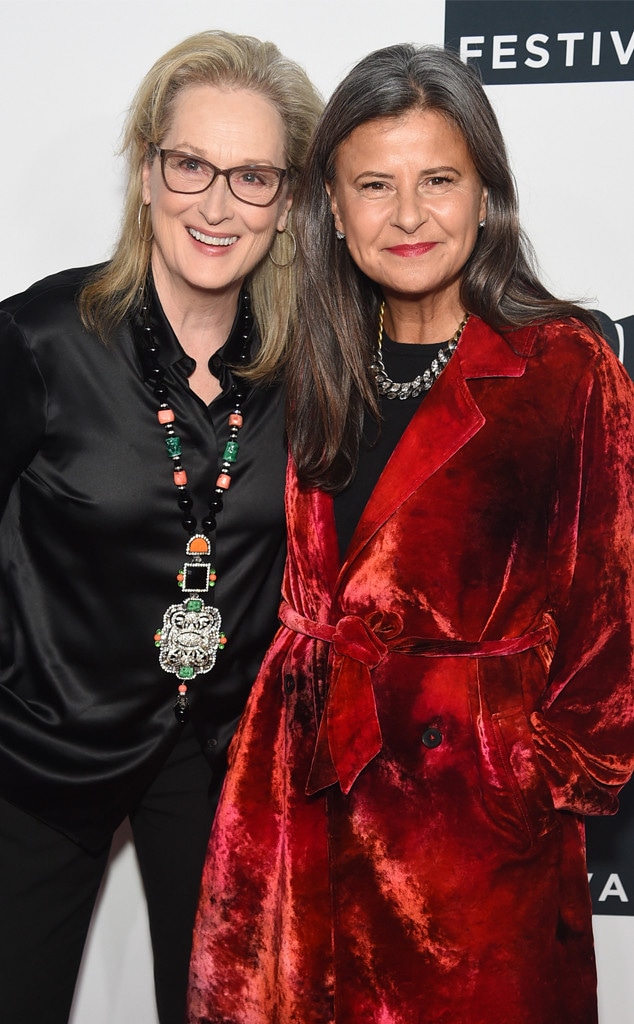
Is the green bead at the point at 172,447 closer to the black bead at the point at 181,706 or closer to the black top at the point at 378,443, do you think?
the black top at the point at 378,443

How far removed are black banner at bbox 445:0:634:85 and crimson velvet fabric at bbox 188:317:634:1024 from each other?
951 mm

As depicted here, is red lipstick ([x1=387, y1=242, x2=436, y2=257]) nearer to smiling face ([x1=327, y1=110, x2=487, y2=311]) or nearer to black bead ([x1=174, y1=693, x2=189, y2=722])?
smiling face ([x1=327, y1=110, x2=487, y2=311])

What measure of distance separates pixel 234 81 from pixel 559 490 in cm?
98

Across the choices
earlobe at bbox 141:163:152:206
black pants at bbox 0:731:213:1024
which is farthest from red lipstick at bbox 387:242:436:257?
black pants at bbox 0:731:213:1024

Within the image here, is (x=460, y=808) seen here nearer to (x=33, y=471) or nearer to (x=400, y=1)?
(x=33, y=471)

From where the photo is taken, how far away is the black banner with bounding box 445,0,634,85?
2.46m

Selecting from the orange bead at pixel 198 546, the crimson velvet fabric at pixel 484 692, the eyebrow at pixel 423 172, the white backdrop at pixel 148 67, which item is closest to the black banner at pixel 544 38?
the white backdrop at pixel 148 67

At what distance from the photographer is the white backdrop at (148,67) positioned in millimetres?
2498

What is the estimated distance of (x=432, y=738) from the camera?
181 cm

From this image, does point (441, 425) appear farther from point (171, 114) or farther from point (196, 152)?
point (171, 114)

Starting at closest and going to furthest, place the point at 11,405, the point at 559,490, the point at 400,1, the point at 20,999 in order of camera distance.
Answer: the point at 559,490 < the point at 11,405 < the point at 20,999 < the point at 400,1

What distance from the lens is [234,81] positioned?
205 cm

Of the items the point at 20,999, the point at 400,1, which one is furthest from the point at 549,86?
the point at 20,999

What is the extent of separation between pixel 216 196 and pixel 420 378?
0.50 metres
